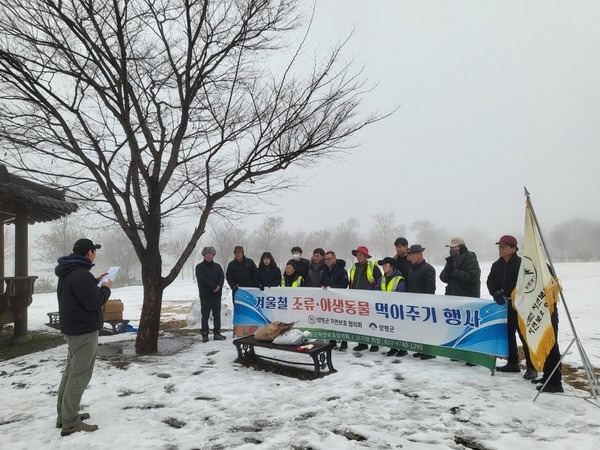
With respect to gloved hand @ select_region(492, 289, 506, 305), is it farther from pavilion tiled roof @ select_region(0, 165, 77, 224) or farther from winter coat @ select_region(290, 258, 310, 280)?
pavilion tiled roof @ select_region(0, 165, 77, 224)

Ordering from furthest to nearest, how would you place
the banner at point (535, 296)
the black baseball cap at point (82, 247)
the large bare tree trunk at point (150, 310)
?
the large bare tree trunk at point (150, 310)
the banner at point (535, 296)
the black baseball cap at point (82, 247)

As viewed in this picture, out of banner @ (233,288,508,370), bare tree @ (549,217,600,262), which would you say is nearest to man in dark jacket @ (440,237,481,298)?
banner @ (233,288,508,370)

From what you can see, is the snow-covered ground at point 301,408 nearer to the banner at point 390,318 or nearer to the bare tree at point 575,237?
the banner at point 390,318

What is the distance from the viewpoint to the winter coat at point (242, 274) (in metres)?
8.59

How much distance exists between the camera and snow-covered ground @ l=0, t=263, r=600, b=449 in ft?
11.9

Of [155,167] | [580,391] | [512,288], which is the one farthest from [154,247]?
[580,391]

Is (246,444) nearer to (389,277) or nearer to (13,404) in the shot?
(13,404)

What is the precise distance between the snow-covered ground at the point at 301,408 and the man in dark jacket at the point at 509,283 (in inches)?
11.0

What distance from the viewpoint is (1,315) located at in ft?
29.6

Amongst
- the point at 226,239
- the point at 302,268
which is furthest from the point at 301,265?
the point at 226,239

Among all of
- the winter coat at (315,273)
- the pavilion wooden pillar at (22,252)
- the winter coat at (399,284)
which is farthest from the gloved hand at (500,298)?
the pavilion wooden pillar at (22,252)

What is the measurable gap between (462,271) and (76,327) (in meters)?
5.73

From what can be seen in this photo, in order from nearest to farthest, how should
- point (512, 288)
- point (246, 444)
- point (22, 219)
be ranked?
point (246, 444) < point (512, 288) < point (22, 219)

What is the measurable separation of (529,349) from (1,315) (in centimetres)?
1096
